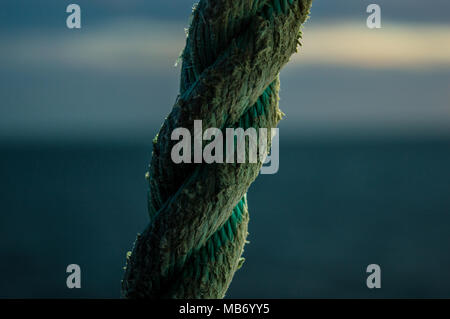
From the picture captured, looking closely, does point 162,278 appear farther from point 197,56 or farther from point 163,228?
point 197,56

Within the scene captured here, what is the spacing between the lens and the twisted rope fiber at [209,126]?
1.37ft

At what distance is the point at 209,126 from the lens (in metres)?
0.42

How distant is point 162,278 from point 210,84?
189 mm

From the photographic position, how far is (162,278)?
455 mm

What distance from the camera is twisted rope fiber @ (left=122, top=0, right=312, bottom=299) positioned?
16.5 inches

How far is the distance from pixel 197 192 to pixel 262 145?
0.08 m

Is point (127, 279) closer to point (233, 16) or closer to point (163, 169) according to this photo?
point (163, 169)

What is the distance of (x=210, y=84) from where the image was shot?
42cm
